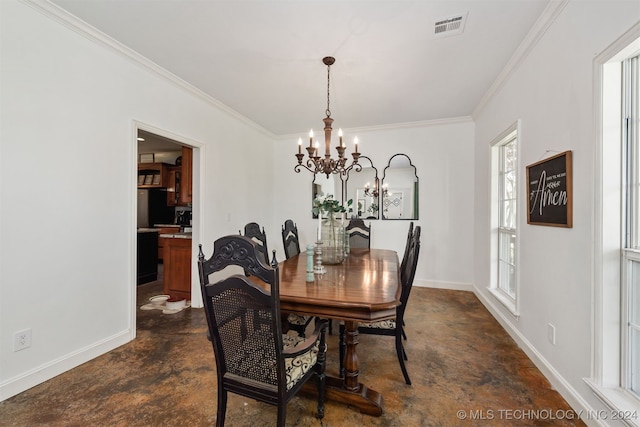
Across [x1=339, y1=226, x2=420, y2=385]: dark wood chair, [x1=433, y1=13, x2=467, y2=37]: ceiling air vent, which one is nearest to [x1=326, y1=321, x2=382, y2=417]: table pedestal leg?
[x1=339, y1=226, x2=420, y2=385]: dark wood chair

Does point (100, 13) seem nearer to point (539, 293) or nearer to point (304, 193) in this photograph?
point (304, 193)

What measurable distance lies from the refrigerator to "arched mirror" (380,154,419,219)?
17.1 ft

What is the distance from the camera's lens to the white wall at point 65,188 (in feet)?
5.92

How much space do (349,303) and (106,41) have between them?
9.64ft

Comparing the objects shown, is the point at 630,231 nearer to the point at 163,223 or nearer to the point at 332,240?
the point at 332,240

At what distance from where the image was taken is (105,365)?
2.18 meters

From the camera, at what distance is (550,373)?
1.94 metres

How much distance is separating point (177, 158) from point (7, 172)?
15.6 ft

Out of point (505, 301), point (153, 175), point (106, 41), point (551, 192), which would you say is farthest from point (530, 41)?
point (153, 175)

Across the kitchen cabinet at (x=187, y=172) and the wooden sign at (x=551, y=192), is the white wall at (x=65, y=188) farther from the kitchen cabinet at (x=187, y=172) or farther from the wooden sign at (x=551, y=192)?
the wooden sign at (x=551, y=192)

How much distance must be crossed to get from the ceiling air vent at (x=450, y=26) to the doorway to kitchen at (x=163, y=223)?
2.80 m

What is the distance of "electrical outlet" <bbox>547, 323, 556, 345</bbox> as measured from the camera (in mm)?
1933

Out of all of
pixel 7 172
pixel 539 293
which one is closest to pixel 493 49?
pixel 539 293

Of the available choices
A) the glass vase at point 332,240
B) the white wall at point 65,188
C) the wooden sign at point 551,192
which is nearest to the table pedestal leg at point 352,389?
the glass vase at point 332,240
